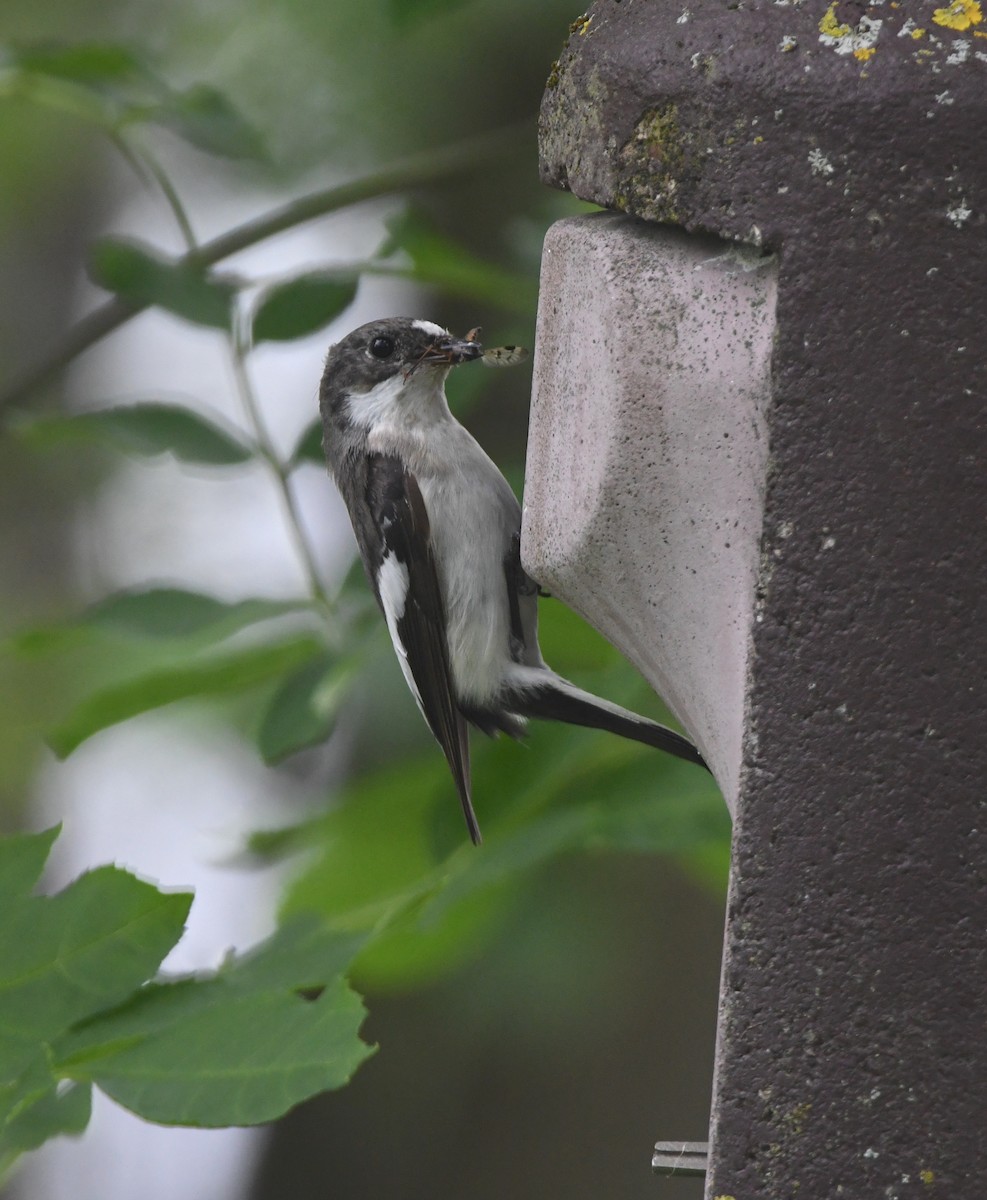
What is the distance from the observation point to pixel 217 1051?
1642 millimetres

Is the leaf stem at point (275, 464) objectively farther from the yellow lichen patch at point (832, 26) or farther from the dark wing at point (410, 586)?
the yellow lichen patch at point (832, 26)

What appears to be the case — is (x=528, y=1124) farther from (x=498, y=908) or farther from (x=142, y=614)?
(x=142, y=614)

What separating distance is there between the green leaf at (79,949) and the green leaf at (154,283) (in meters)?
1.30

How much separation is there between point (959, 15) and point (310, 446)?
170cm

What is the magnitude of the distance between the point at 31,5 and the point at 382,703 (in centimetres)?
345

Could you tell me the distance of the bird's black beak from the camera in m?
2.52

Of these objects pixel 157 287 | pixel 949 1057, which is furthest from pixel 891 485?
pixel 157 287

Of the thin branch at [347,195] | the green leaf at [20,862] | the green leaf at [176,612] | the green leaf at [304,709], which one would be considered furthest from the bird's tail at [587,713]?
the thin branch at [347,195]

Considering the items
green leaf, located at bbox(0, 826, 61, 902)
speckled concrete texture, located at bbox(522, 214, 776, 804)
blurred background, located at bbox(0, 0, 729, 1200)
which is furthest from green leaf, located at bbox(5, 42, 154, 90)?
green leaf, located at bbox(0, 826, 61, 902)

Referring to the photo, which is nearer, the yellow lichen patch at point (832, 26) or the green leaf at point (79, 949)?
the yellow lichen patch at point (832, 26)

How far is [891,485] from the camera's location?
4.18 feet

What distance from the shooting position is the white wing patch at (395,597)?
2.55 m

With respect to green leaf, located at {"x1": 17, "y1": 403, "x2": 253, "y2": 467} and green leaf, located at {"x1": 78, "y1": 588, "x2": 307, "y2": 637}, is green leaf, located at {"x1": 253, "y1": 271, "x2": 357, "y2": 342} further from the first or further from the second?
green leaf, located at {"x1": 78, "y1": 588, "x2": 307, "y2": 637}

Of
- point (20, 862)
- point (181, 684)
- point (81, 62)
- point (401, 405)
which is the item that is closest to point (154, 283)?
point (81, 62)
